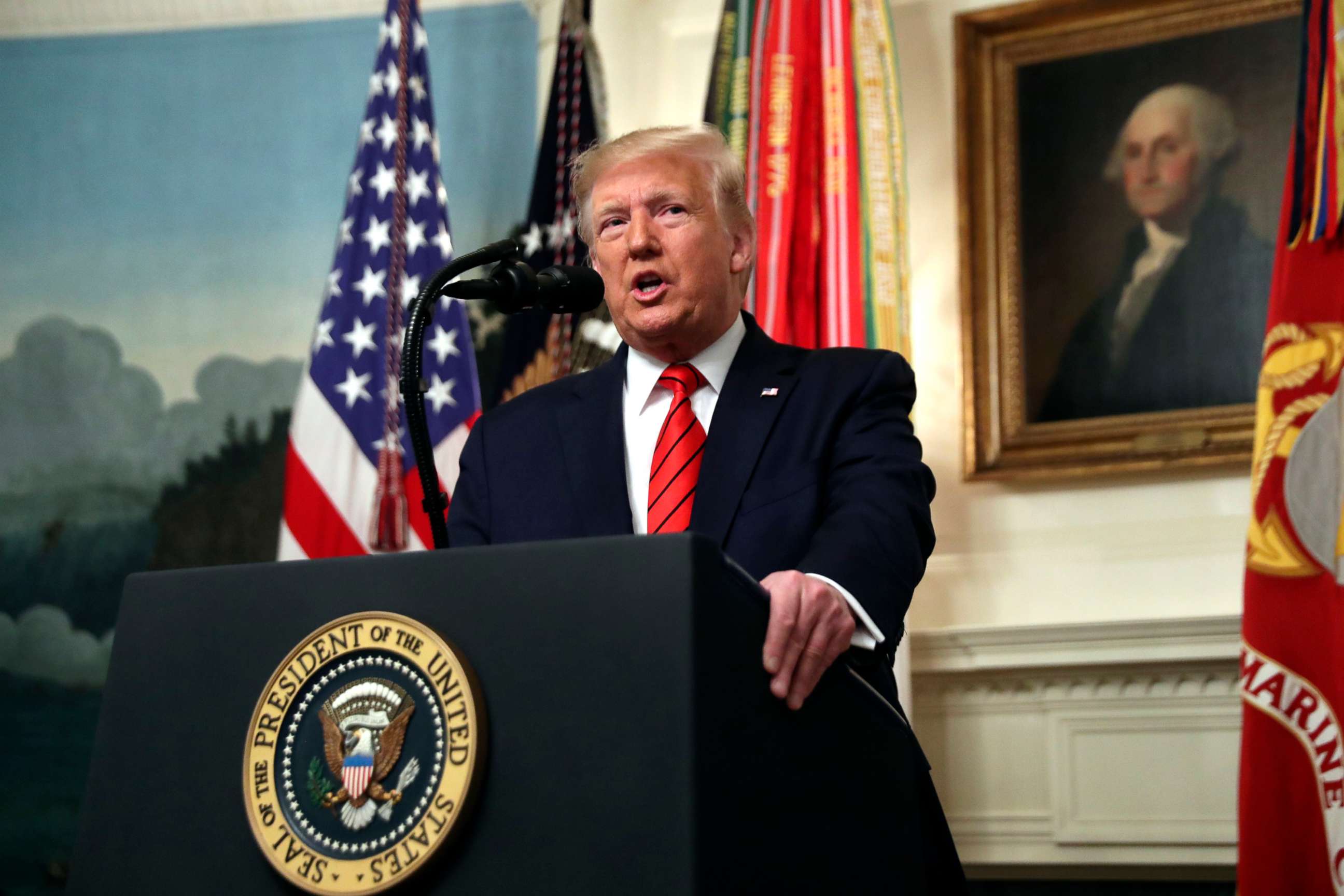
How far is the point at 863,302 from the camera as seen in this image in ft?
Result: 12.3

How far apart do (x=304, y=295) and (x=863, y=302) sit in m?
2.03

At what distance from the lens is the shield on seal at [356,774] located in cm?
121

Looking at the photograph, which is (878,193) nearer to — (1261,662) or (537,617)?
(1261,662)

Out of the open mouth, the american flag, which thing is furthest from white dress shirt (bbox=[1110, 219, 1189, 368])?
the open mouth

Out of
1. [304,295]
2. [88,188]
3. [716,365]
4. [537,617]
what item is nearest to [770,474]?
[716,365]

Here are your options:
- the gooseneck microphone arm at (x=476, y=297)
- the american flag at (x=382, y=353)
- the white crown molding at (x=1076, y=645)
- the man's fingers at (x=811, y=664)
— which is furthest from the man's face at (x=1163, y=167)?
the man's fingers at (x=811, y=664)

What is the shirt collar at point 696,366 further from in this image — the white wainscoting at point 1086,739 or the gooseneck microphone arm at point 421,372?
the white wainscoting at point 1086,739

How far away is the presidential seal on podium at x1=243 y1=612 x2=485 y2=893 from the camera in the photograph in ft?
3.88

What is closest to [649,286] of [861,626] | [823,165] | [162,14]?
[861,626]

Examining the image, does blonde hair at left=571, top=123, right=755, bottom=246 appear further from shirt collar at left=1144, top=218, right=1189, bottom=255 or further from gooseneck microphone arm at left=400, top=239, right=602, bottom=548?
shirt collar at left=1144, top=218, right=1189, bottom=255

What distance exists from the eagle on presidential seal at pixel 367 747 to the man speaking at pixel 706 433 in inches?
18.5

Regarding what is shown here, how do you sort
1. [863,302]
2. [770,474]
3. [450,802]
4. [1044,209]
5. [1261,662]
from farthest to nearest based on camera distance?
1. [1044,209]
2. [863,302]
3. [1261,662]
4. [770,474]
5. [450,802]

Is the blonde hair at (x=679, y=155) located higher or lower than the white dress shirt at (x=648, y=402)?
higher

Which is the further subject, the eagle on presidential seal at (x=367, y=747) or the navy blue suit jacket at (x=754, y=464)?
the navy blue suit jacket at (x=754, y=464)
